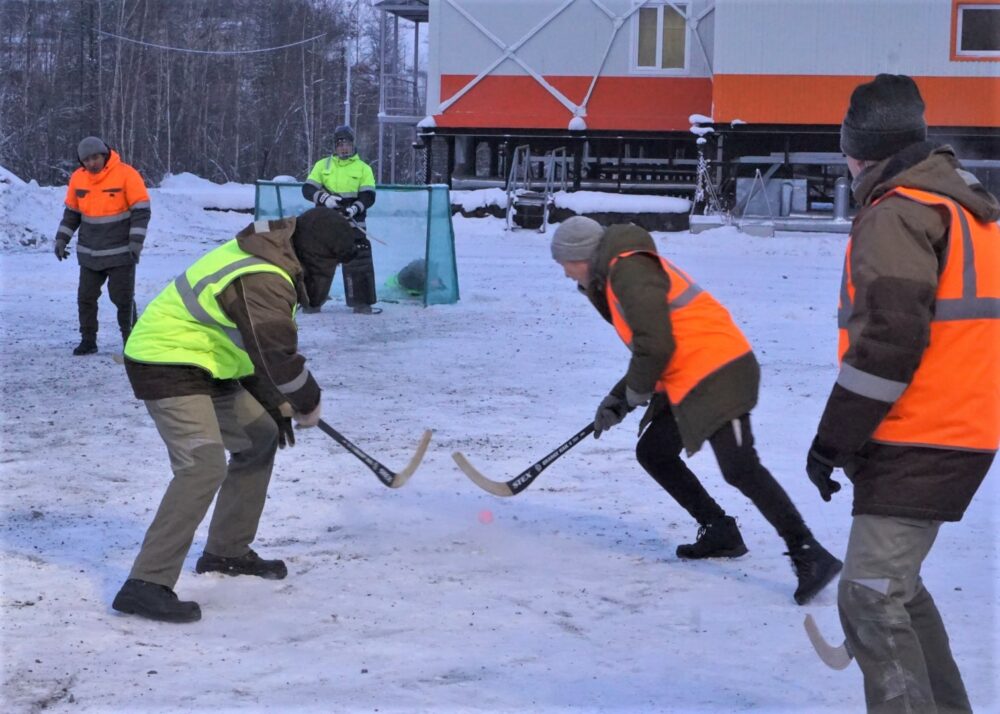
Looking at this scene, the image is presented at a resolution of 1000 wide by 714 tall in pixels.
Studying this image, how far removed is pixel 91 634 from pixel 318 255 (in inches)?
53.6

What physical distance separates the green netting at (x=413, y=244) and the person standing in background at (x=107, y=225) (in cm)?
297

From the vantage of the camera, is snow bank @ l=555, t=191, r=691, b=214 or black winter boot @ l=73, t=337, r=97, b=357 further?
snow bank @ l=555, t=191, r=691, b=214

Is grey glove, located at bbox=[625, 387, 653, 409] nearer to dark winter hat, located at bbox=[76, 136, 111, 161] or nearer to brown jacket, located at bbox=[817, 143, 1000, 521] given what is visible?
brown jacket, located at bbox=[817, 143, 1000, 521]

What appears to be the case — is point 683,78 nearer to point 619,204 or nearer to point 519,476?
point 619,204

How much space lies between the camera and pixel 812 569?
4219 mm

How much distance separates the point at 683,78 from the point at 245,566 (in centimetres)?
1977

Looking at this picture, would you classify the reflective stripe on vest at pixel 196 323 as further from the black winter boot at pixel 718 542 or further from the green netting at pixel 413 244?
the green netting at pixel 413 244

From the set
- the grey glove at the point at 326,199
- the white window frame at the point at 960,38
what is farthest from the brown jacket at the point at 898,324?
the white window frame at the point at 960,38

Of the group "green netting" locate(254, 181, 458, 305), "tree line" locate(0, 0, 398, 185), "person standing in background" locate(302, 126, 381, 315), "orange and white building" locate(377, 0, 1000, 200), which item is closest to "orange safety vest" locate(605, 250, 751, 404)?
"person standing in background" locate(302, 126, 381, 315)

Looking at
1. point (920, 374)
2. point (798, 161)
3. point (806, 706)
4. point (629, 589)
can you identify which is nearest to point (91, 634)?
point (629, 589)

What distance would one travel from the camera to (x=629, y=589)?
4438 millimetres

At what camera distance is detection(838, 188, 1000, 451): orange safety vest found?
8.71ft

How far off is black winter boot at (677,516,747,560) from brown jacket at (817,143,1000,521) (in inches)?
75.8

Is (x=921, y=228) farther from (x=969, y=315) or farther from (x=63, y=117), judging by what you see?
(x=63, y=117)
